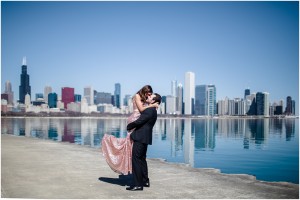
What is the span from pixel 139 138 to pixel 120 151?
27.1 inches

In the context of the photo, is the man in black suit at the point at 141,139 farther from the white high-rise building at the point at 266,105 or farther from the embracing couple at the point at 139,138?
the white high-rise building at the point at 266,105

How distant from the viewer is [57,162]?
1167 cm

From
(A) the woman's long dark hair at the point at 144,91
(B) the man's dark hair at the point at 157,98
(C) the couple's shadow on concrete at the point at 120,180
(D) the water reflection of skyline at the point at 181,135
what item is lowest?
(D) the water reflection of skyline at the point at 181,135

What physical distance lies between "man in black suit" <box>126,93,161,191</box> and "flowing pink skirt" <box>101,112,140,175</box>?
0.20 m

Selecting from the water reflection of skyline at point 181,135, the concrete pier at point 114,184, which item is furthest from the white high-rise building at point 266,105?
the concrete pier at point 114,184

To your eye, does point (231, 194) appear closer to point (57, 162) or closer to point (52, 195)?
point (52, 195)

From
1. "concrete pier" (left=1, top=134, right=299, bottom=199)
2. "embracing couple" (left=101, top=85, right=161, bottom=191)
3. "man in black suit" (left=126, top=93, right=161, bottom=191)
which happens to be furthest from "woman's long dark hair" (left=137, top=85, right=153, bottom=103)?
"concrete pier" (left=1, top=134, right=299, bottom=199)

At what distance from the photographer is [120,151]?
8172 millimetres

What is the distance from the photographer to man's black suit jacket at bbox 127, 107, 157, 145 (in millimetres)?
7762

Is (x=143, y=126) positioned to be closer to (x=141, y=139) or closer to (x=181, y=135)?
(x=141, y=139)

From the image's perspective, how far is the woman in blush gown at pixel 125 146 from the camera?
7809mm

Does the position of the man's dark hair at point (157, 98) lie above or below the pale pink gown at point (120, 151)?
above

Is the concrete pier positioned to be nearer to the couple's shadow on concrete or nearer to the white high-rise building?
the couple's shadow on concrete

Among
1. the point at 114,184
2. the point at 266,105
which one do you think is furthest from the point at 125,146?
the point at 266,105
